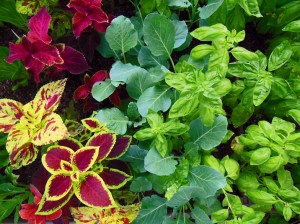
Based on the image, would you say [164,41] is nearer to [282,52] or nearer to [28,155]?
[282,52]

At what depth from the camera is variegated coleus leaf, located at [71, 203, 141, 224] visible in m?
0.95

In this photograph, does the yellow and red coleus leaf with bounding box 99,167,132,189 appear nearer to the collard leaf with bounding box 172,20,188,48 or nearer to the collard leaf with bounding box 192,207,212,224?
the collard leaf with bounding box 192,207,212,224

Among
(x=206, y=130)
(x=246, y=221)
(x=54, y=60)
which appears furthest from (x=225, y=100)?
(x=54, y=60)

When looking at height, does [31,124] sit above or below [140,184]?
above

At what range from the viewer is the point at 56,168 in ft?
2.95

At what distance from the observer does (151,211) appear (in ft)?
3.37

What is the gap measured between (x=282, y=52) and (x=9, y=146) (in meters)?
0.61

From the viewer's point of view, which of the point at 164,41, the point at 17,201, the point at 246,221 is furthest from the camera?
the point at 17,201

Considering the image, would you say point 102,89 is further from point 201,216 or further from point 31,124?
point 201,216

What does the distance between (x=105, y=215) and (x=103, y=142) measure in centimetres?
16

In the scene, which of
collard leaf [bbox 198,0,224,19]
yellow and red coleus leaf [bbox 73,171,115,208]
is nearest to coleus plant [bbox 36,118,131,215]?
yellow and red coleus leaf [bbox 73,171,115,208]

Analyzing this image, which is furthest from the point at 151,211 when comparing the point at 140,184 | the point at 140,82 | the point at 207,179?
the point at 140,82

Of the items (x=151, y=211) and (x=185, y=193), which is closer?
(x=185, y=193)

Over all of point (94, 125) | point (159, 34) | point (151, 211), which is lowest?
point (151, 211)
